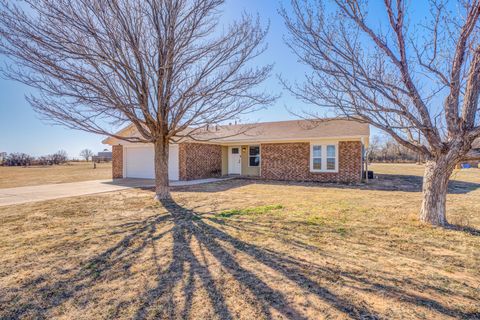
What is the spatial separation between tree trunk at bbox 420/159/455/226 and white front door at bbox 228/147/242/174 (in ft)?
41.3

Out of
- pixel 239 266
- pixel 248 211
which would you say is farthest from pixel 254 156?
pixel 239 266

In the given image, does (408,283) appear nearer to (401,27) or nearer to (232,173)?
(401,27)

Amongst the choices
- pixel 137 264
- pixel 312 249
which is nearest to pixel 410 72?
pixel 312 249

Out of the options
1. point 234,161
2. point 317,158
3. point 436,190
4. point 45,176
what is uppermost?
point 317,158

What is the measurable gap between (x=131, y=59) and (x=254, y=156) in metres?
10.4

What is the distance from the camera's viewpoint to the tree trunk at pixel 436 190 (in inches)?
203

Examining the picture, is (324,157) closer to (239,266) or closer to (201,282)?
(239,266)

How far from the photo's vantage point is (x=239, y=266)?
11.2 feet

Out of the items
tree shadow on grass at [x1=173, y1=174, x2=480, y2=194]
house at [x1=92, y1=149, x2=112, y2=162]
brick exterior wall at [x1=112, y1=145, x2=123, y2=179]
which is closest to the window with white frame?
tree shadow on grass at [x1=173, y1=174, x2=480, y2=194]

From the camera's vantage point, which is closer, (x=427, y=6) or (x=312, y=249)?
(x=312, y=249)

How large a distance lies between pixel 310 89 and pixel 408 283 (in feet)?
14.0

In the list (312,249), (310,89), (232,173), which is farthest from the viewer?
(232,173)

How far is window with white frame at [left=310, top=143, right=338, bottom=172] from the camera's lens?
13.6 meters

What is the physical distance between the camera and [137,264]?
139 inches
